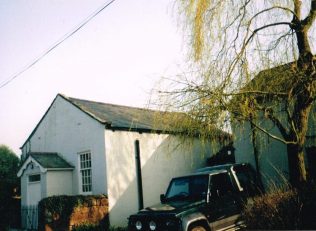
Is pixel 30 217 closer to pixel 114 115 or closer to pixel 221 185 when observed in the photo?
pixel 114 115

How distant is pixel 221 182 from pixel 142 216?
236 cm

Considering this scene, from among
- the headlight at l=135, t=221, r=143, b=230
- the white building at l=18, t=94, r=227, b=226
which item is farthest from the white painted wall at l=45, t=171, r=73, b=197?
the headlight at l=135, t=221, r=143, b=230

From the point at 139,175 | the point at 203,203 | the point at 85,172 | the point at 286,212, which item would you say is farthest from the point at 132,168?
the point at 286,212

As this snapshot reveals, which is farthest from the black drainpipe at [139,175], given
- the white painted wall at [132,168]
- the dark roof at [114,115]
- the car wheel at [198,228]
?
the car wheel at [198,228]

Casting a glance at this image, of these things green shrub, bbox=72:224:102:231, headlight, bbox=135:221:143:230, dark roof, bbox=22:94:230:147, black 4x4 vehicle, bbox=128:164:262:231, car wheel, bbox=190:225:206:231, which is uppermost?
dark roof, bbox=22:94:230:147

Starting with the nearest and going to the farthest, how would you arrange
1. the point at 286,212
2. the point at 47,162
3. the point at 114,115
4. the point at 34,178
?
Answer: the point at 286,212 < the point at 47,162 < the point at 34,178 < the point at 114,115

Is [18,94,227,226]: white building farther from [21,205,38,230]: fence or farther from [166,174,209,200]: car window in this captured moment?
[166,174,209,200]: car window

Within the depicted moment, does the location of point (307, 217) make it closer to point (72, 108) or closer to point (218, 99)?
point (218, 99)

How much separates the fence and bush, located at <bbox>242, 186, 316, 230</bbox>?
1193cm

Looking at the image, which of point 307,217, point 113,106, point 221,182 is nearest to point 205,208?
point 221,182

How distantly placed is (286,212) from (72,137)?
41.6 ft

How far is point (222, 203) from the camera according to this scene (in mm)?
8133

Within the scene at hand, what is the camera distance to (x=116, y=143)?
585 inches

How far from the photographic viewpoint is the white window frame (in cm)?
1519
